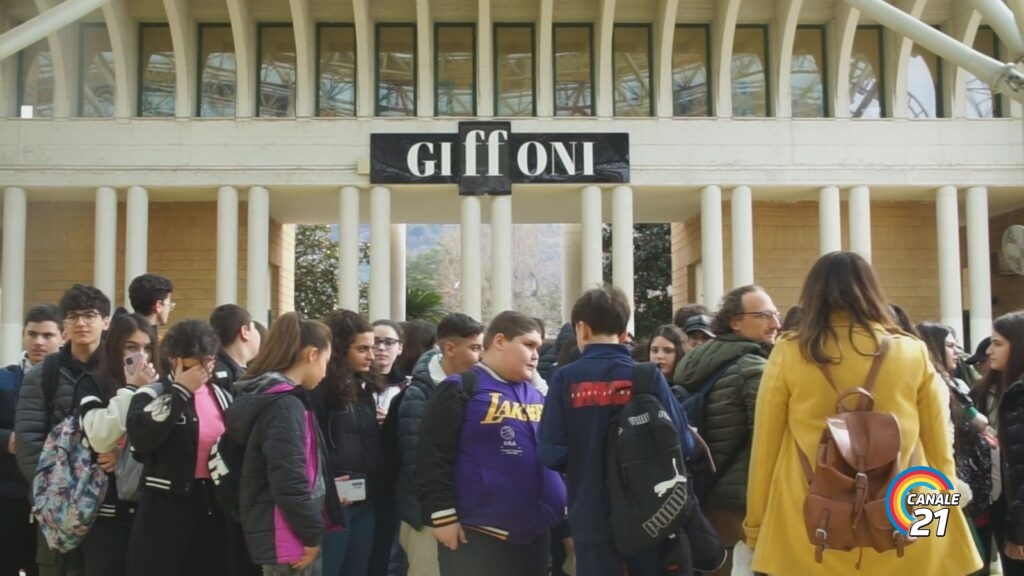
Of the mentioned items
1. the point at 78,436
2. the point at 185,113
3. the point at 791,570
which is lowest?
the point at 791,570

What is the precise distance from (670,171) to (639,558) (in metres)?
15.0

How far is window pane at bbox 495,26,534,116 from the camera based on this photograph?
62.0ft

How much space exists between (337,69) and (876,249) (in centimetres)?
1240

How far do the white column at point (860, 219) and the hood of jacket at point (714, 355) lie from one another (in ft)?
48.6

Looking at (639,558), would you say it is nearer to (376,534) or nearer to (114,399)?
(376,534)

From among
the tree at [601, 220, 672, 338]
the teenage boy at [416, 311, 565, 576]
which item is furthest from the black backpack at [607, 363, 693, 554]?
the tree at [601, 220, 672, 338]

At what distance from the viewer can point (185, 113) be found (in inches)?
723

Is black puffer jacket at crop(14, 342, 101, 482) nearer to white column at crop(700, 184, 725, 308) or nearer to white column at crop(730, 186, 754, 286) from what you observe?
white column at crop(700, 184, 725, 308)

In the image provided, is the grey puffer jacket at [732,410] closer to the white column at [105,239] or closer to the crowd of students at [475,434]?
the crowd of students at [475,434]

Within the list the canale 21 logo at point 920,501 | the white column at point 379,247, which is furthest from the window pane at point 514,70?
the canale 21 logo at point 920,501

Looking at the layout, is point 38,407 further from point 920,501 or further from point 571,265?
point 571,265

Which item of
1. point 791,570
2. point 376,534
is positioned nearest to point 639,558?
point 791,570

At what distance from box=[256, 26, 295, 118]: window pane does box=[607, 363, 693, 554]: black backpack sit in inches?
640

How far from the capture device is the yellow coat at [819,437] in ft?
10.6
